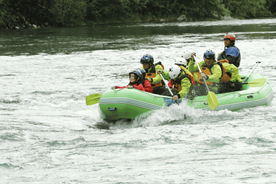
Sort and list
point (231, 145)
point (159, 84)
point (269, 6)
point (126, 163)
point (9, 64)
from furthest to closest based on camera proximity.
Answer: point (269, 6) → point (9, 64) → point (159, 84) → point (231, 145) → point (126, 163)

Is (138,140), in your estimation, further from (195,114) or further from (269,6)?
(269,6)

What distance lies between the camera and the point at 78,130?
5.69m

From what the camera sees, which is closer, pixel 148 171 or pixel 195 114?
pixel 148 171

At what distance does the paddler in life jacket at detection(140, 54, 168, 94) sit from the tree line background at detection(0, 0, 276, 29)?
2719 centimetres

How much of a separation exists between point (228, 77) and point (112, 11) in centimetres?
3412

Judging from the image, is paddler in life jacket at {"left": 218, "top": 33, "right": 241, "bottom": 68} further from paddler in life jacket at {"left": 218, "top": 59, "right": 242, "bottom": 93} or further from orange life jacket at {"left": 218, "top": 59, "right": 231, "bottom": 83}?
orange life jacket at {"left": 218, "top": 59, "right": 231, "bottom": 83}

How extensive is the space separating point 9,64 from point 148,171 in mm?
10621

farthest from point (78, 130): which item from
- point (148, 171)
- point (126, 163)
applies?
point (148, 171)

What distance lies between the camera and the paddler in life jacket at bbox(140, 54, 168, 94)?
22.6 ft

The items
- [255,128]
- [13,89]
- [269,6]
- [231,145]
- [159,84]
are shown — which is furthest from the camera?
[269,6]

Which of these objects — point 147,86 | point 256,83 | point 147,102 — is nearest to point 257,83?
point 256,83

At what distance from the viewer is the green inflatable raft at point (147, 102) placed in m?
5.89

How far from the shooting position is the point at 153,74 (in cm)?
709

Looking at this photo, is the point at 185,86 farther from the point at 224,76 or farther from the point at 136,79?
the point at 224,76
